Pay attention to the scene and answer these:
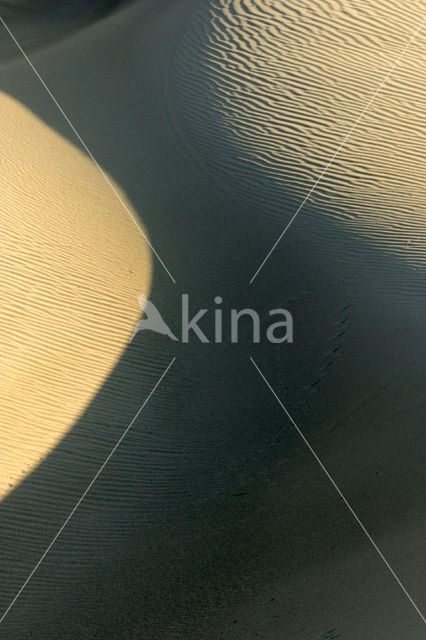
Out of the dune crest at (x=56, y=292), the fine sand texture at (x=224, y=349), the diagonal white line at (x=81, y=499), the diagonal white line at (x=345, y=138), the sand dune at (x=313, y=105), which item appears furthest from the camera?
the sand dune at (x=313, y=105)

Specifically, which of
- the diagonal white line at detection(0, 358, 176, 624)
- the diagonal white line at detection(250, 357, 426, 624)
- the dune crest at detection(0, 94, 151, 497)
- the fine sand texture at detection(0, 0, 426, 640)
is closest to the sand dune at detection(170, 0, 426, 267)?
the fine sand texture at detection(0, 0, 426, 640)

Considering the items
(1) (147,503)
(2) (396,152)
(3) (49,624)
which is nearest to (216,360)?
(1) (147,503)

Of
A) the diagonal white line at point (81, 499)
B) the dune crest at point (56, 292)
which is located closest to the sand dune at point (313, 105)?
the dune crest at point (56, 292)

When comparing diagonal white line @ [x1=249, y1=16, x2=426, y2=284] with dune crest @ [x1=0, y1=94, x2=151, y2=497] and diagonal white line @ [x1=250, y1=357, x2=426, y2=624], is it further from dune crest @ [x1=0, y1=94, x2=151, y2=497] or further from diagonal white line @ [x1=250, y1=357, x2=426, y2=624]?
dune crest @ [x1=0, y1=94, x2=151, y2=497]

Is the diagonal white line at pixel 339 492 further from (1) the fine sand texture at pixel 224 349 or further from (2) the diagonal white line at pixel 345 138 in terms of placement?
(2) the diagonal white line at pixel 345 138

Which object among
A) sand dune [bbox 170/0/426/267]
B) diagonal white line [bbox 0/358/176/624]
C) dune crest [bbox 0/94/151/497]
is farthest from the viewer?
sand dune [bbox 170/0/426/267]

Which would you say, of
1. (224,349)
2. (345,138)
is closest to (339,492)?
(224,349)

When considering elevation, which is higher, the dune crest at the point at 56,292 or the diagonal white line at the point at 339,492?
the dune crest at the point at 56,292
